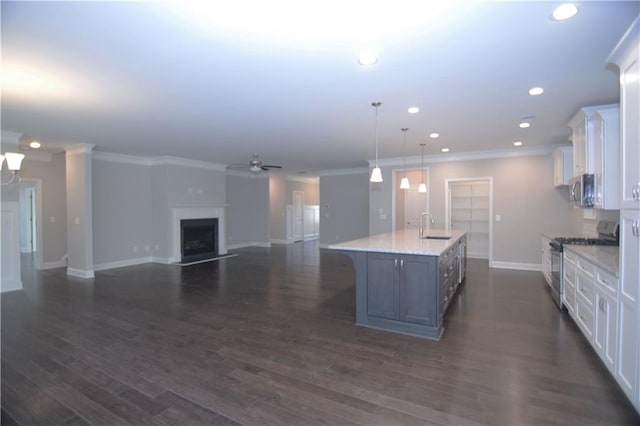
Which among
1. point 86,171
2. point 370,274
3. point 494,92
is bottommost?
point 370,274

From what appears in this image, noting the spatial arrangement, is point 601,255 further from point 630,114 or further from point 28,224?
point 28,224

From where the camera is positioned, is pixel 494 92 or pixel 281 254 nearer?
pixel 494 92

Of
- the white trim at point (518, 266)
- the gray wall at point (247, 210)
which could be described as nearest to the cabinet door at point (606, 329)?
the white trim at point (518, 266)

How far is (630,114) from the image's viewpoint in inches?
90.4

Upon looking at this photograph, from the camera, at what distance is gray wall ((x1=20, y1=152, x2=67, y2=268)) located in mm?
7383

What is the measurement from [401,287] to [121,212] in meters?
6.88

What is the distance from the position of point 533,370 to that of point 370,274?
5.59 ft

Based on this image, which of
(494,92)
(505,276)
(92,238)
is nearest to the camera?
(494,92)

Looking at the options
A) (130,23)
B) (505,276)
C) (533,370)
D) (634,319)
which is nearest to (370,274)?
(533,370)

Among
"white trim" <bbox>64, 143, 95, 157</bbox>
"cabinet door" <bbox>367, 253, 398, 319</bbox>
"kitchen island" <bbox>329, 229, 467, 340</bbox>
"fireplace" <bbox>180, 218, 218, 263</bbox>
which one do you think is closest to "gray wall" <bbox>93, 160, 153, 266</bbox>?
"white trim" <bbox>64, 143, 95, 157</bbox>

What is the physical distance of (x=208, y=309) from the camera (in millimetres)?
4426

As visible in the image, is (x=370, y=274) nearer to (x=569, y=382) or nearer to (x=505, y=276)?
(x=569, y=382)

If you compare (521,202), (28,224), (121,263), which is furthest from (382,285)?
(28,224)

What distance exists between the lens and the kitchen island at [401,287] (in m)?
3.46
